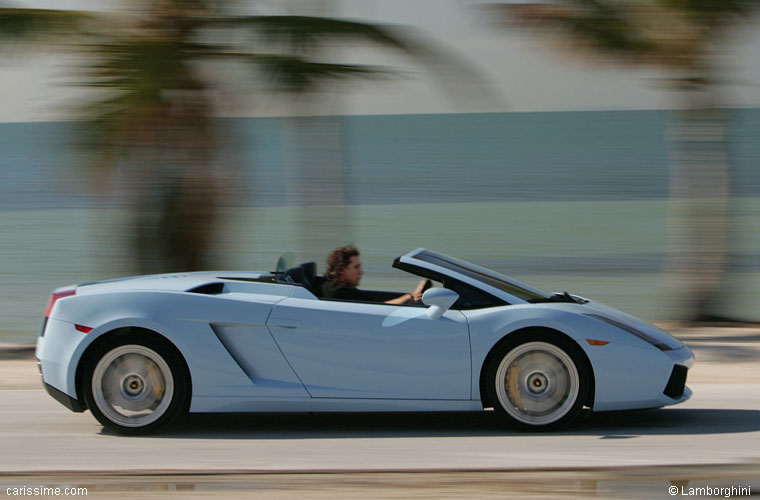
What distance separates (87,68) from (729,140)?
653 centimetres

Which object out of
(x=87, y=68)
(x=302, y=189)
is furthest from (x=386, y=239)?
(x=87, y=68)

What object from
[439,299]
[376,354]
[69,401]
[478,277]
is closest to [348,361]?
[376,354]

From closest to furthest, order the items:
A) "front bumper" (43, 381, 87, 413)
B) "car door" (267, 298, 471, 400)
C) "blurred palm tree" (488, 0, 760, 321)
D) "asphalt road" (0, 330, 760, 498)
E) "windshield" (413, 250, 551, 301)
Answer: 1. "asphalt road" (0, 330, 760, 498)
2. "car door" (267, 298, 471, 400)
3. "front bumper" (43, 381, 87, 413)
4. "windshield" (413, 250, 551, 301)
5. "blurred palm tree" (488, 0, 760, 321)

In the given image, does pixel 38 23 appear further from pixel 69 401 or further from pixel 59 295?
pixel 69 401

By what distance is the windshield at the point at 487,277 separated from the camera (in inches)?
217

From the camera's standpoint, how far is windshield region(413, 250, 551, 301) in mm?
5520

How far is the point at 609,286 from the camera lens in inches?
604

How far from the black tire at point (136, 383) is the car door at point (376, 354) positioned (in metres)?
0.60

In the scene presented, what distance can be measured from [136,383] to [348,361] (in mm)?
1145

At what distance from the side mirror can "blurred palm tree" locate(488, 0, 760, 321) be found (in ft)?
17.0

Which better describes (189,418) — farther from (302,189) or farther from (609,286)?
(609,286)

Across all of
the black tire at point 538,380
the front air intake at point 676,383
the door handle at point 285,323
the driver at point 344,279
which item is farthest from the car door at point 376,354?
the front air intake at point 676,383

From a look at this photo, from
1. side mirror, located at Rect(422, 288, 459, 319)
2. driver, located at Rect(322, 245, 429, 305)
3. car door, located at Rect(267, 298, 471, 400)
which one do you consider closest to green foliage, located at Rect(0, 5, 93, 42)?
driver, located at Rect(322, 245, 429, 305)

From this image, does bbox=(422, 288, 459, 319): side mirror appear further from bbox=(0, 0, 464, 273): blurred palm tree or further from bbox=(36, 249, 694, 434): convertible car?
bbox=(0, 0, 464, 273): blurred palm tree
